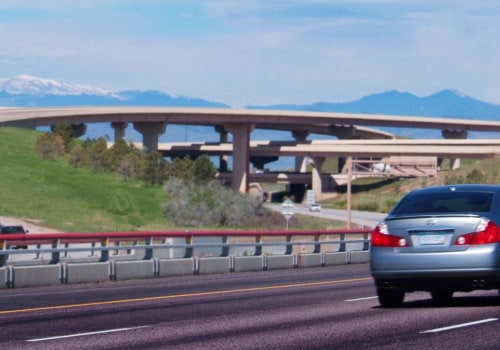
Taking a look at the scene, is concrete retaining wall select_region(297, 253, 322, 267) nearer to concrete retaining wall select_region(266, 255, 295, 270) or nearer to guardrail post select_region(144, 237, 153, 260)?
concrete retaining wall select_region(266, 255, 295, 270)

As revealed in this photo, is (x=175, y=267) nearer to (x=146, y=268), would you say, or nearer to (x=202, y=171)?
(x=146, y=268)

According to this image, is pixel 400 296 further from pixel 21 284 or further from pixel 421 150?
pixel 421 150

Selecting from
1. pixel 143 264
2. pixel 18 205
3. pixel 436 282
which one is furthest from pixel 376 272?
pixel 18 205

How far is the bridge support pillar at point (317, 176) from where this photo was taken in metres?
121

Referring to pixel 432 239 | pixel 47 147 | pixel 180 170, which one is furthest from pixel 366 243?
pixel 180 170

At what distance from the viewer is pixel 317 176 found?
4811 inches

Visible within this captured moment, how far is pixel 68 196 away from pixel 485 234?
204 feet

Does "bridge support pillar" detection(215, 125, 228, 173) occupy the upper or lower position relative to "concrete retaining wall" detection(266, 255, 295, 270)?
upper

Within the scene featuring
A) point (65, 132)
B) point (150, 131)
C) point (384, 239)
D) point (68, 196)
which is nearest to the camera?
point (384, 239)

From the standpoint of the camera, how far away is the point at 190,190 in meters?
76.5

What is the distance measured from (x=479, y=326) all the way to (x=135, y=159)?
254ft

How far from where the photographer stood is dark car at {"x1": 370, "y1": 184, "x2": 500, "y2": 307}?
15.7 m

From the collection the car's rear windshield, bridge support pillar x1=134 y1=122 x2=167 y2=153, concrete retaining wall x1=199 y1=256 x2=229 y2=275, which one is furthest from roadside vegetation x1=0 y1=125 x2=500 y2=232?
the car's rear windshield

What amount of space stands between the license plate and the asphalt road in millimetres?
1018
